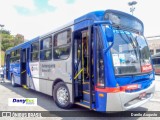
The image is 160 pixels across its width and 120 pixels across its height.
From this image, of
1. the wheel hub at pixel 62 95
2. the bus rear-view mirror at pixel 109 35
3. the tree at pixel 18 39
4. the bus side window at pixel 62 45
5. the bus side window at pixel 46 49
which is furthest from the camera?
the tree at pixel 18 39

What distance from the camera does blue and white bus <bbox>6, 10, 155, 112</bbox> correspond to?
15.1ft

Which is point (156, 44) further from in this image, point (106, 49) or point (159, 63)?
point (106, 49)

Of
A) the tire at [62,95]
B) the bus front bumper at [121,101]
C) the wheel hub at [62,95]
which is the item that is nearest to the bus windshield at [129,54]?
the bus front bumper at [121,101]

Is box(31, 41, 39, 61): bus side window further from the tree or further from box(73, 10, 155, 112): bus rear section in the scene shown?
the tree

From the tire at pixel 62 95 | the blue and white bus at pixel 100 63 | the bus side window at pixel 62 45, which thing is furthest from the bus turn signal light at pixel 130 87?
the bus side window at pixel 62 45

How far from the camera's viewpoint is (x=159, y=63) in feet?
69.2

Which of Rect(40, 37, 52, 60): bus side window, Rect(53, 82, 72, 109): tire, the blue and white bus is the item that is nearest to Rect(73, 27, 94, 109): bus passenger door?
the blue and white bus

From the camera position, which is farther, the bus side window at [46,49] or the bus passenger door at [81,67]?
the bus side window at [46,49]

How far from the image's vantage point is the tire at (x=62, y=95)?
620 cm

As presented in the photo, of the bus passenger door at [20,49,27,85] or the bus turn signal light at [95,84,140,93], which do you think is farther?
the bus passenger door at [20,49,27,85]

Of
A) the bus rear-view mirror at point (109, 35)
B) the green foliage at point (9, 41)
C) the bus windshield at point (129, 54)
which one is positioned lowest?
the bus windshield at point (129, 54)

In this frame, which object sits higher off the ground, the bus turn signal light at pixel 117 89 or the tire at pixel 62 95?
the bus turn signal light at pixel 117 89

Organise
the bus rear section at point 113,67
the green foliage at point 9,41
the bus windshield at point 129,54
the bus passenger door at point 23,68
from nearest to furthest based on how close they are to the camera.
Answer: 1. the bus rear section at point 113,67
2. the bus windshield at point 129,54
3. the bus passenger door at point 23,68
4. the green foliage at point 9,41

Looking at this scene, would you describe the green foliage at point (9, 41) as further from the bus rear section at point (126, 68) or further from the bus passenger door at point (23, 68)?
the bus rear section at point (126, 68)
